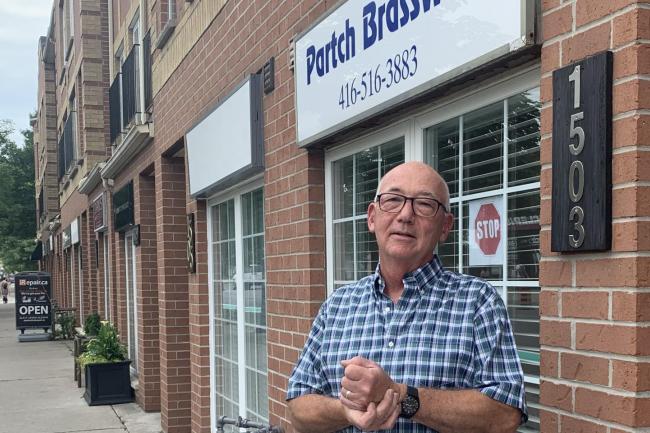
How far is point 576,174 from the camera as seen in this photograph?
6.61 ft

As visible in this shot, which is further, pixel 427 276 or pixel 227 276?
pixel 227 276

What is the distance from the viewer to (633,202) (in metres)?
1.85

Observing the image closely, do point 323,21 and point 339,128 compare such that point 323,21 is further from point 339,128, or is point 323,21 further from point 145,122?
point 145,122

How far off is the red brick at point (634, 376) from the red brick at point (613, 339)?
29mm

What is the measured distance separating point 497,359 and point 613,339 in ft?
1.10

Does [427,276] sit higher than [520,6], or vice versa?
[520,6]

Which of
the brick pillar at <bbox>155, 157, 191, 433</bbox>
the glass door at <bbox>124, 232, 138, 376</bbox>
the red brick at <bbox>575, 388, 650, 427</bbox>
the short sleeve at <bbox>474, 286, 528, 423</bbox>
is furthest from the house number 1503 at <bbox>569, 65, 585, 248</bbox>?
the glass door at <bbox>124, 232, 138, 376</bbox>

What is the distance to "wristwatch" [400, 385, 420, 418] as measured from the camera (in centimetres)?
178

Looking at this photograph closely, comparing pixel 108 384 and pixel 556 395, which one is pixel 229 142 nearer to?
pixel 556 395

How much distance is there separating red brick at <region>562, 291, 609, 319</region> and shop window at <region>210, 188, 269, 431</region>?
3.23 meters

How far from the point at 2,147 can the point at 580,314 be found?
36.3m

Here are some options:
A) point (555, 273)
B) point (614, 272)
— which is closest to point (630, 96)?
point (614, 272)

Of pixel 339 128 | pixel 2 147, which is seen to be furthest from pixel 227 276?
pixel 2 147

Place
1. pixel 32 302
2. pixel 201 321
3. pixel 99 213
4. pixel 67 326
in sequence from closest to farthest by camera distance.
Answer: pixel 201 321
pixel 99 213
pixel 67 326
pixel 32 302
